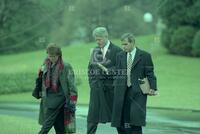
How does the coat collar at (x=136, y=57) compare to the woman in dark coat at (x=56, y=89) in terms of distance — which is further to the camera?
the coat collar at (x=136, y=57)

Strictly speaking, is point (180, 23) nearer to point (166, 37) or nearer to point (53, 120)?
point (166, 37)

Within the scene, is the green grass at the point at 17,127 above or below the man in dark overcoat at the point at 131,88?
below

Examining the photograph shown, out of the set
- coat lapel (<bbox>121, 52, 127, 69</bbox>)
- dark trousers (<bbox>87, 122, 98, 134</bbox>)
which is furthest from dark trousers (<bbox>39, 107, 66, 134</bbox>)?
coat lapel (<bbox>121, 52, 127, 69</bbox>)

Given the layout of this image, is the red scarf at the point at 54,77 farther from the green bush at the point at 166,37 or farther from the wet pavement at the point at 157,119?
the green bush at the point at 166,37

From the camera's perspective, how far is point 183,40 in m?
37.8

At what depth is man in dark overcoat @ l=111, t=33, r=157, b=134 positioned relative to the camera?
1140 centimetres

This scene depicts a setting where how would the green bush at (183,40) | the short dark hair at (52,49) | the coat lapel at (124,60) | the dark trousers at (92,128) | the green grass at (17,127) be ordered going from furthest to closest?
the green bush at (183,40)
the green grass at (17,127)
the dark trousers at (92,128)
the coat lapel at (124,60)
the short dark hair at (52,49)

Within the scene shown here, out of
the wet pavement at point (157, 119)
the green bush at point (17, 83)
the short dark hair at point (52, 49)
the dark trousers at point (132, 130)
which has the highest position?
the short dark hair at point (52, 49)

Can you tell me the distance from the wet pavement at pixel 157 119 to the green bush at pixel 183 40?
52.7 feet

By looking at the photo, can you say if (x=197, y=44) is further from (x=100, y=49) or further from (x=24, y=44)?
(x=100, y=49)

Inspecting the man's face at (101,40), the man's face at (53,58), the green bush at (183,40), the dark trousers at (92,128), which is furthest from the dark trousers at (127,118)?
the green bush at (183,40)

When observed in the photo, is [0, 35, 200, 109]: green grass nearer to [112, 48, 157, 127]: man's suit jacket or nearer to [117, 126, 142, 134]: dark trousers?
[117, 126, 142, 134]: dark trousers

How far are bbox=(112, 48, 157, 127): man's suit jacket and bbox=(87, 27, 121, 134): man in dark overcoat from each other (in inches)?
20.8

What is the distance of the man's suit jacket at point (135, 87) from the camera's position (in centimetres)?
1138
